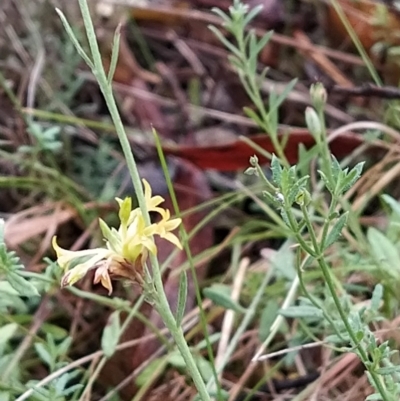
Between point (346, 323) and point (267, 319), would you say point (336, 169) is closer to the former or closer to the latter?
point (346, 323)

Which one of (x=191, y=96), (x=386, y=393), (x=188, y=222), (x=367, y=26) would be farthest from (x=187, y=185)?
(x=386, y=393)

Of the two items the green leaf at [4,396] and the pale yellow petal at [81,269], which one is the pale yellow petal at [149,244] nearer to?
the pale yellow petal at [81,269]

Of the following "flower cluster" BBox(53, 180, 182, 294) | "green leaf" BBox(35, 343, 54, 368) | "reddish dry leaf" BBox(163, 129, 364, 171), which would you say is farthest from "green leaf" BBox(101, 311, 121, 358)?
"reddish dry leaf" BBox(163, 129, 364, 171)

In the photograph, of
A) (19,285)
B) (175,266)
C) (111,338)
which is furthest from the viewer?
(175,266)

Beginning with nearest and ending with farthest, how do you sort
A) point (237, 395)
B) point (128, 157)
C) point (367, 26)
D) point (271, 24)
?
point (128, 157), point (237, 395), point (367, 26), point (271, 24)

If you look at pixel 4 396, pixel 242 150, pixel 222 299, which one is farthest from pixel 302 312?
pixel 242 150

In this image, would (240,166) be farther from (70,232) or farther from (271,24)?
(271,24)

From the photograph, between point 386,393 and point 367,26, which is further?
point 367,26
